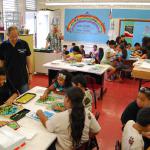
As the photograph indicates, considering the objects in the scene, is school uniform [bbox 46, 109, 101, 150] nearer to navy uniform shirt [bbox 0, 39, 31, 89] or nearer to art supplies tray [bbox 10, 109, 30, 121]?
art supplies tray [bbox 10, 109, 30, 121]

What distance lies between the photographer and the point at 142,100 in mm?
2111

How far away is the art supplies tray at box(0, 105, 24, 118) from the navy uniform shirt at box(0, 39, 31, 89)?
0.83m

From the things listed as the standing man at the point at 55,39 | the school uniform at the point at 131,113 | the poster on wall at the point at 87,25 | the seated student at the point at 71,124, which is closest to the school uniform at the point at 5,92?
the seated student at the point at 71,124

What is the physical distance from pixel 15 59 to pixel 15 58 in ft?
0.05

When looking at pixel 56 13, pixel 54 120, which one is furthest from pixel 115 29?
pixel 54 120

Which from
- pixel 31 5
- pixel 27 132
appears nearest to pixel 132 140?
pixel 27 132

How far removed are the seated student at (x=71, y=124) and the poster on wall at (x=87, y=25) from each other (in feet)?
23.3

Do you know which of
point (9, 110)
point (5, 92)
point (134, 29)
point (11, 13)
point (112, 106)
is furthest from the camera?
point (134, 29)

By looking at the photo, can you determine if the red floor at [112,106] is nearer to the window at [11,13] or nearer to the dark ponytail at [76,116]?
the dark ponytail at [76,116]

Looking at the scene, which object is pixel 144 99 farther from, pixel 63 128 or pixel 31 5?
pixel 31 5

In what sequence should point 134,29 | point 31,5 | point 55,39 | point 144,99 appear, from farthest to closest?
point 31,5 → point 55,39 → point 134,29 → point 144,99

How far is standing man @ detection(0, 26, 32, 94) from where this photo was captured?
296 cm

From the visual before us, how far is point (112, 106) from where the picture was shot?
4434mm

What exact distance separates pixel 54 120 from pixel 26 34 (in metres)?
4.51
